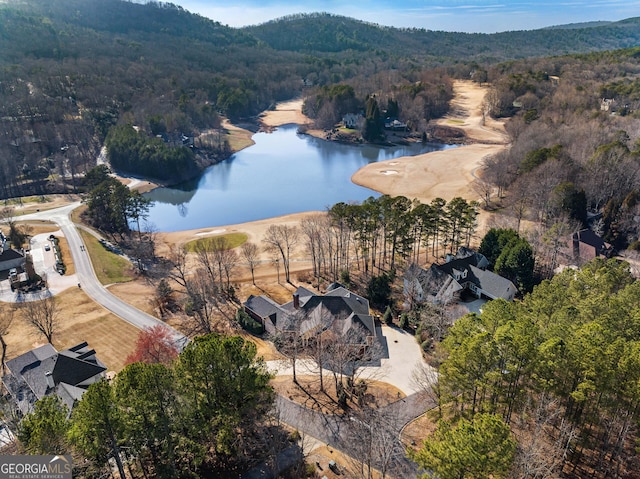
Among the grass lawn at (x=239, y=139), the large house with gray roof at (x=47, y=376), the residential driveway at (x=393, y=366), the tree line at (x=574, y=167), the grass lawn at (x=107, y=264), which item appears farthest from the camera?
the grass lawn at (x=239, y=139)

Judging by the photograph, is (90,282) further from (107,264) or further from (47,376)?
(47,376)

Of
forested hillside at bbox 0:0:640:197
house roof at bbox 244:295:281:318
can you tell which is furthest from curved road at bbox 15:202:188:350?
forested hillside at bbox 0:0:640:197

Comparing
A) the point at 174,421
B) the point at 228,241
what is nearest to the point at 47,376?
the point at 174,421

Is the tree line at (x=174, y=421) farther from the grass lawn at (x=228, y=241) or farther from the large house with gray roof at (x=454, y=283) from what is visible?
the grass lawn at (x=228, y=241)

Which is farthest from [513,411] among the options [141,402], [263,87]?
[263,87]

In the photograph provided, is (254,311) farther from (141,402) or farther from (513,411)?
(513,411)

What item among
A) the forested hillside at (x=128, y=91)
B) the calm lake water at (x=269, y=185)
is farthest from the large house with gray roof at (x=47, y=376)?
the forested hillside at (x=128, y=91)

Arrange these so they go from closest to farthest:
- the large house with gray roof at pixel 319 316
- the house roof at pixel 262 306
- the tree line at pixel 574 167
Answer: the large house with gray roof at pixel 319 316, the house roof at pixel 262 306, the tree line at pixel 574 167
